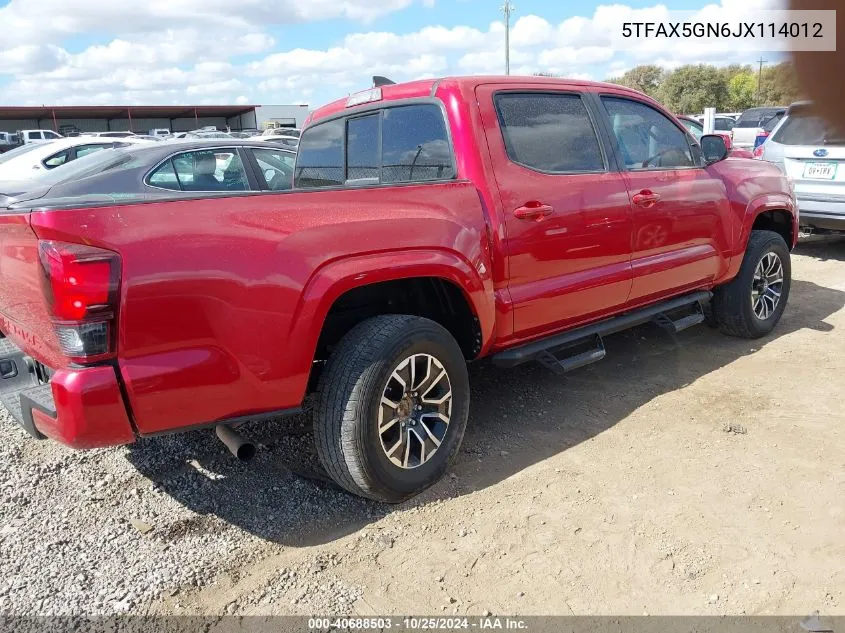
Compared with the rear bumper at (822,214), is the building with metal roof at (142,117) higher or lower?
higher

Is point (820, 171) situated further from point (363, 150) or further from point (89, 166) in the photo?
point (89, 166)

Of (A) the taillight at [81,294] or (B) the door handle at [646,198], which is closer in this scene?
(A) the taillight at [81,294]

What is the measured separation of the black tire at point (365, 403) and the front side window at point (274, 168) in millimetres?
4382

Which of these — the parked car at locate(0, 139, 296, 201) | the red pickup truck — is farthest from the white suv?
the red pickup truck

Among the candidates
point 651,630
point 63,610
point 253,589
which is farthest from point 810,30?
point 63,610

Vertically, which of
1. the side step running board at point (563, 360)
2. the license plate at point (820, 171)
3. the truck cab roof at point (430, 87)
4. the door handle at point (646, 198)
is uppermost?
the truck cab roof at point (430, 87)

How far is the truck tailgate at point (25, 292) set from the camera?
95.5 inches

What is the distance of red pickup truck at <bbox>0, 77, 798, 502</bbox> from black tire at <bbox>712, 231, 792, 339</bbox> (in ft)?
0.64

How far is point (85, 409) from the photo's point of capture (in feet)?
7.80

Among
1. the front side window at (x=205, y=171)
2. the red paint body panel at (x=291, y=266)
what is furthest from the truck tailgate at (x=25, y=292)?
the front side window at (x=205, y=171)

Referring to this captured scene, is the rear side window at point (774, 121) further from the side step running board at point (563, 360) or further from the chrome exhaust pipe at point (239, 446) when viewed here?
the chrome exhaust pipe at point (239, 446)

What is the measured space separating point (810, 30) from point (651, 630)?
2.36m

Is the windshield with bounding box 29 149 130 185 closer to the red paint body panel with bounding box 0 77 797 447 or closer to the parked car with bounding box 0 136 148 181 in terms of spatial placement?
the parked car with bounding box 0 136 148 181

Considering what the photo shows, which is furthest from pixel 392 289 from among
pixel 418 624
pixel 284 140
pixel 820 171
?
pixel 284 140
